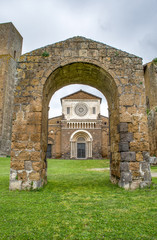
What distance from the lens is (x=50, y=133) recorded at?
29812 mm

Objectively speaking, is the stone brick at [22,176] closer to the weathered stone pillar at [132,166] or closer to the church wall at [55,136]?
the weathered stone pillar at [132,166]

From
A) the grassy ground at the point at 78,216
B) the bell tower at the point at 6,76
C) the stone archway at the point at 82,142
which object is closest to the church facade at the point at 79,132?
the stone archway at the point at 82,142

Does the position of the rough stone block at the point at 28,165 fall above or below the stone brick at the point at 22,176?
above

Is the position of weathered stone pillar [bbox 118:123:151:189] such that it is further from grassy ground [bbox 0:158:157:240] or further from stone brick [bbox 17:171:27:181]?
stone brick [bbox 17:171:27:181]

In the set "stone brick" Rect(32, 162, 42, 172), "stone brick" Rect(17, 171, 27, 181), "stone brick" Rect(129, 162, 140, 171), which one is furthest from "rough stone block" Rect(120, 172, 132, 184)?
"stone brick" Rect(17, 171, 27, 181)

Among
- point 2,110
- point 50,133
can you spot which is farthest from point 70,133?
point 2,110

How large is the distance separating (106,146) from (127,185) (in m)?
24.4

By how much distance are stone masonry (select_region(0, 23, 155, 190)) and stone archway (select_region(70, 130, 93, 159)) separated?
74.4 ft

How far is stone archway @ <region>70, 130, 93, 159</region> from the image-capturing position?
2897cm

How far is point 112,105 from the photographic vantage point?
6570 mm

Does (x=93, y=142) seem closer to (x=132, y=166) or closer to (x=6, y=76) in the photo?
(x=6, y=76)

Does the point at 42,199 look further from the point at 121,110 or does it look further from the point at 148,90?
the point at 148,90

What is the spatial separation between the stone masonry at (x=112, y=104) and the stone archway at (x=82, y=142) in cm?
2267

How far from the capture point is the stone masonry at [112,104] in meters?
5.28
